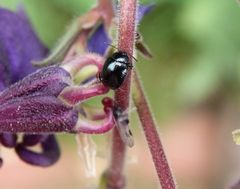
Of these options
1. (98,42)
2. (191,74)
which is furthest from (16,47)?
(191,74)

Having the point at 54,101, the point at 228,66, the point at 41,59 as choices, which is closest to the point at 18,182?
Result: the point at 228,66

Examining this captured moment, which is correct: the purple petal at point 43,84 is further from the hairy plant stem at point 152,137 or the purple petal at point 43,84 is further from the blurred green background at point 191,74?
the blurred green background at point 191,74

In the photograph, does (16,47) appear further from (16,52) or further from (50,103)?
(50,103)

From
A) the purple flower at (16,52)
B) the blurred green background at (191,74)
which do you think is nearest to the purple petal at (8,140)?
the purple flower at (16,52)

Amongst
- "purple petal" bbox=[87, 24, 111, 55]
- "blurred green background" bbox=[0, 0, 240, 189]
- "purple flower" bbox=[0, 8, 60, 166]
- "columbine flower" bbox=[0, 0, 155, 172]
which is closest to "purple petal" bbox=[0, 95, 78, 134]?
"columbine flower" bbox=[0, 0, 155, 172]

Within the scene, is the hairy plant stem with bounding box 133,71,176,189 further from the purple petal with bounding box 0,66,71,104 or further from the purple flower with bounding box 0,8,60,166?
the purple flower with bounding box 0,8,60,166
